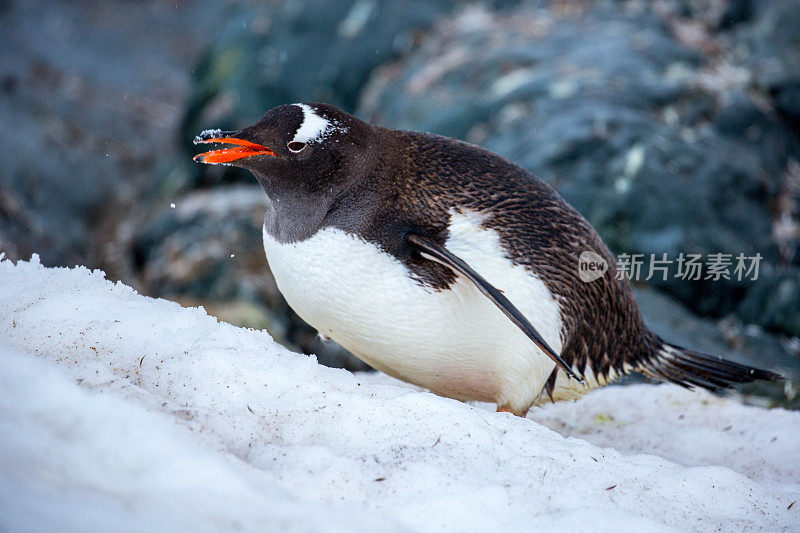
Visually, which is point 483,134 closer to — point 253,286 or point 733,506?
point 253,286

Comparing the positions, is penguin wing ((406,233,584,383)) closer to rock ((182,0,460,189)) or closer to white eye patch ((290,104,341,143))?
white eye patch ((290,104,341,143))

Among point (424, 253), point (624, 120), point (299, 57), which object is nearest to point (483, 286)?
point (424, 253)

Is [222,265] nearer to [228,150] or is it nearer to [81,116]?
[228,150]

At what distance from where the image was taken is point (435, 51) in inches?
236

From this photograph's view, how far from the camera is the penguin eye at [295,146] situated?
91.4 inches

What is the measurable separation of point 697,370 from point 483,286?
1244 mm

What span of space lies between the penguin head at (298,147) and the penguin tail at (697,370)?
1.45 meters

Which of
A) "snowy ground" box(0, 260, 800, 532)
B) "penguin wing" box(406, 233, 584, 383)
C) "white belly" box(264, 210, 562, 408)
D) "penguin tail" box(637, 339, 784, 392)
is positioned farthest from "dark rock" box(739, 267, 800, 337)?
"penguin wing" box(406, 233, 584, 383)

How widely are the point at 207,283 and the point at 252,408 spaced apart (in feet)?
10.8

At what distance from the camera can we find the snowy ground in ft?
4.53

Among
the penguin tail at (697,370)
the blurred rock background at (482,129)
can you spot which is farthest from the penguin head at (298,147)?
the blurred rock background at (482,129)

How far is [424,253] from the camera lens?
2.30 metres

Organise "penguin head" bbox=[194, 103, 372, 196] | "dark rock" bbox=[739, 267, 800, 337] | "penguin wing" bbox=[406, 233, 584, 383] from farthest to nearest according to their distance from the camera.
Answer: "dark rock" bbox=[739, 267, 800, 337] < "penguin head" bbox=[194, 103, 372, 196] < "penguin wing" bbox=[406, 233, 584, 383]

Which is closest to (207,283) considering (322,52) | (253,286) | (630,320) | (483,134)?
(253,286)
